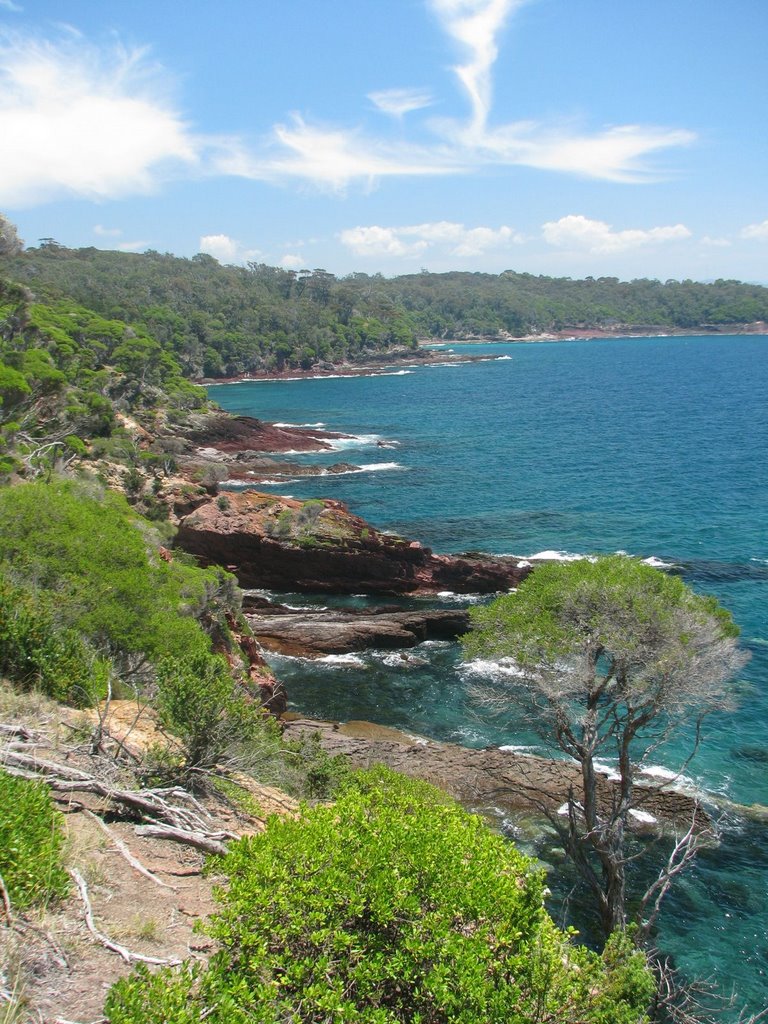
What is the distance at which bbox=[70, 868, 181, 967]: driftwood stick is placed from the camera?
6145 mm

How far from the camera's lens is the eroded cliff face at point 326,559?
3381 cm

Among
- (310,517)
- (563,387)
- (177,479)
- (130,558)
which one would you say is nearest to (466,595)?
(310,517)

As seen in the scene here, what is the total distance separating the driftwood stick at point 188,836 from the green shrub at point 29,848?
1.35 metres

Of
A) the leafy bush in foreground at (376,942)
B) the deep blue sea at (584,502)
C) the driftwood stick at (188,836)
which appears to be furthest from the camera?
the deep blue sea at (584,502)

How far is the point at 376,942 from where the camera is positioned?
6.01 metres

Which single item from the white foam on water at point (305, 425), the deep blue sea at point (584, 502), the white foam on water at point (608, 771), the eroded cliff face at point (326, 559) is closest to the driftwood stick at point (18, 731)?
the deep blue sea at point (584, 502)

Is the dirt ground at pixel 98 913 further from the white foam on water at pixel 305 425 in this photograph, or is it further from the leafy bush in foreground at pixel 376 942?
the white foam on water at pixel 305 425

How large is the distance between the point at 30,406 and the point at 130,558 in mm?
26381

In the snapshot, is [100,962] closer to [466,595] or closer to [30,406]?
[466,595]

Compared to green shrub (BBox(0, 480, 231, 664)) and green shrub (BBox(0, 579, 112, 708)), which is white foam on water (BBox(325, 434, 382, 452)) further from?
green shrub (BBox(0, 579, 112, 708))

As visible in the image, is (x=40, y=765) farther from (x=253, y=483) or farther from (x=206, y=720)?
(x=253, y=483)

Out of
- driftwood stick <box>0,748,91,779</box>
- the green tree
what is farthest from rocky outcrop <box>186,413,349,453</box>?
driftwood stick <box>0,748,91,779</box>

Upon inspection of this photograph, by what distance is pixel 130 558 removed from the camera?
17.0 m

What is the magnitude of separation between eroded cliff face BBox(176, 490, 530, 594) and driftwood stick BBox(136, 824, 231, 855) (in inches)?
1006
